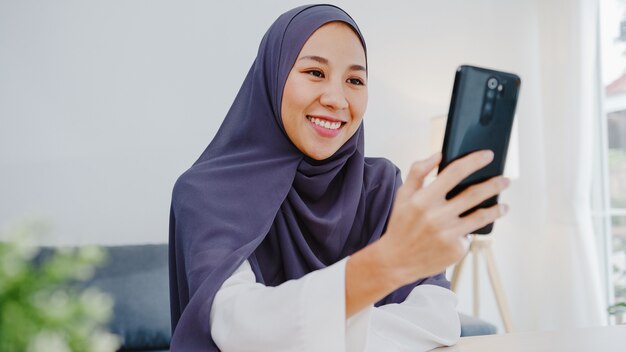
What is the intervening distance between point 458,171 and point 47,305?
445 millimetres

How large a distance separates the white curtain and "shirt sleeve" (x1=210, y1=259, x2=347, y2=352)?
300 cm

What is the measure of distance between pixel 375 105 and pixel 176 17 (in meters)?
1.20

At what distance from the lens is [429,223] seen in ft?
1.83

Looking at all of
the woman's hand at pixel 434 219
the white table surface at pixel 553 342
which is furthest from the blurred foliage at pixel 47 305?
the white table surface at pixel 553 342

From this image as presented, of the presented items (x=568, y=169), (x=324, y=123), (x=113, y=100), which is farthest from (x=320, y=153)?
(x=568, y=169)

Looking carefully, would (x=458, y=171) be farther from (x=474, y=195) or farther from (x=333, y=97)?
(x=333, y=97)

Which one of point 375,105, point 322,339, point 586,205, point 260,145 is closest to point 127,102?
point 375,105

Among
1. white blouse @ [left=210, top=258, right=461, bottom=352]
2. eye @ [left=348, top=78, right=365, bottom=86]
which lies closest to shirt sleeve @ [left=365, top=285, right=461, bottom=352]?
white blouse @ [left=210, top=258, right=461, bottom=352]

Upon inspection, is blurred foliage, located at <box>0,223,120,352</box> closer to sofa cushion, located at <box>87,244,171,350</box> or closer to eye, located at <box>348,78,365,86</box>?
eye, located at <box>348,78,365,86</box>

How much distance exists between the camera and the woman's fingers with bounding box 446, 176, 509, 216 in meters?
0.56

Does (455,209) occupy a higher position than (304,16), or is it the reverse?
(304,16)

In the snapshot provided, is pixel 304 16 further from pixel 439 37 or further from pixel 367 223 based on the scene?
pixel 439 37

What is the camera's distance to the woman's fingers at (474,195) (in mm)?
564

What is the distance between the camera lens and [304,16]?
1.05 m
